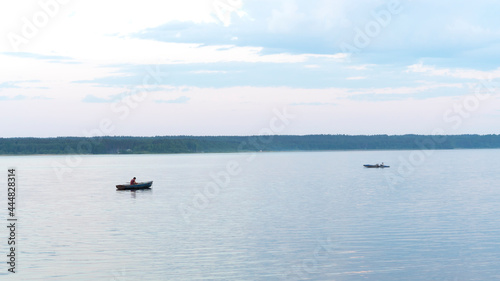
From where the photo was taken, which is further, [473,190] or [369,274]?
[473,190]

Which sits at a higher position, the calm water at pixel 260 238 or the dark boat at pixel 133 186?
the dark boat at pixel 133 186

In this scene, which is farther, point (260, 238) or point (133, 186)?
point (133, 186)

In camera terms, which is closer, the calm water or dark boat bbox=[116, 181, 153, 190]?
the calm water

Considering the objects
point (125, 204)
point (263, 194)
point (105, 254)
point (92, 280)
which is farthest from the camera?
point (263, 194)

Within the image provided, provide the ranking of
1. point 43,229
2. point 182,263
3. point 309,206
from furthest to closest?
1. point 309,206
2. point 43,229
3. point 182,263

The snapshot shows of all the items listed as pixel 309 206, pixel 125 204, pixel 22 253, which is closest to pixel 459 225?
pixel 309 206

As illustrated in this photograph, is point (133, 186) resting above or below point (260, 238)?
above

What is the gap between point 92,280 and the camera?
27.0 meters

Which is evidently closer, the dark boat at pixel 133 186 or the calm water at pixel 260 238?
the calm water at pixel 260 238

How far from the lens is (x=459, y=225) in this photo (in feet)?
140

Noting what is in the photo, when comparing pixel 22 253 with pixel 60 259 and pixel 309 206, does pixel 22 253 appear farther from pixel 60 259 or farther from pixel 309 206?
pixel 309 206

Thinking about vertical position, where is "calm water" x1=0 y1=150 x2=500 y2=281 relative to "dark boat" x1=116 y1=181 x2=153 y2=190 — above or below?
below

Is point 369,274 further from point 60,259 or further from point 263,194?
point 263,194

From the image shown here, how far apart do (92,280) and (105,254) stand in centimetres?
571
